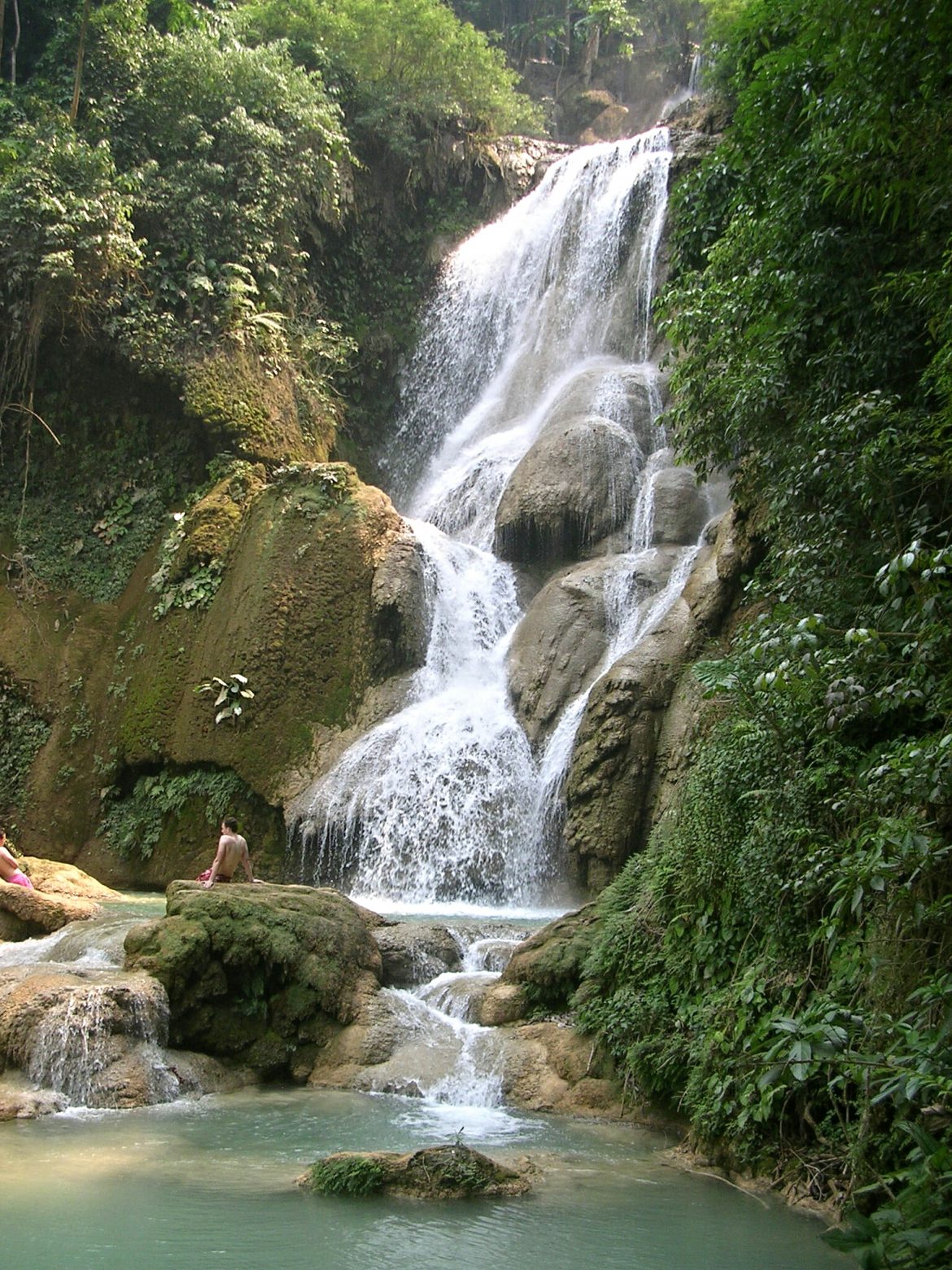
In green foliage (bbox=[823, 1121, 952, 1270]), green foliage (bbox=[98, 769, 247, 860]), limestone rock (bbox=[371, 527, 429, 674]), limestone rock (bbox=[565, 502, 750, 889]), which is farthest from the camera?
limestone rock (bbox=[371, 527, 429, 674])

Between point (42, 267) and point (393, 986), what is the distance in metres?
13.0

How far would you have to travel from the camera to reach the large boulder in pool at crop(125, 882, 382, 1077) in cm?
849

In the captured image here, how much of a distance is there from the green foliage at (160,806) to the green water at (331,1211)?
28.9ft

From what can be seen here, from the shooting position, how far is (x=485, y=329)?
80.0 feet

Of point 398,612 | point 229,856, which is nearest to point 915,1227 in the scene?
point 229,856

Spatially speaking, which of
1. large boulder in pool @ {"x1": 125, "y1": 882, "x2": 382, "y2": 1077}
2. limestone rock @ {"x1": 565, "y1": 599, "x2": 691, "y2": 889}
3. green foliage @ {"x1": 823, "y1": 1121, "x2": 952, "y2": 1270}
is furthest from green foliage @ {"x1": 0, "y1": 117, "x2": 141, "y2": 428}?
green foliage @ {"x1": 823, "y1": 1121, "x2": 952, "y2": 1270}

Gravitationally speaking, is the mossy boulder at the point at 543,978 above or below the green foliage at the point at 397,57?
below

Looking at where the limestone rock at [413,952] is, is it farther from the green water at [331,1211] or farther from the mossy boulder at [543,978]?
the green water at [331,1211]

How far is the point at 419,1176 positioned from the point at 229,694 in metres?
11.0

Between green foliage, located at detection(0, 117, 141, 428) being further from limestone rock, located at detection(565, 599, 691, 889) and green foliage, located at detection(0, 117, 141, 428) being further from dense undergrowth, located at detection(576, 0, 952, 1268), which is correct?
dense undergrowth, located at detection(576, 0, 952, 1268)

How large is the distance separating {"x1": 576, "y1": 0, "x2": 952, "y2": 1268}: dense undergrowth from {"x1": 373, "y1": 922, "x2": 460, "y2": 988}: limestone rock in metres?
1.78

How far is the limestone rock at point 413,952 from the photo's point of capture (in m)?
9.67

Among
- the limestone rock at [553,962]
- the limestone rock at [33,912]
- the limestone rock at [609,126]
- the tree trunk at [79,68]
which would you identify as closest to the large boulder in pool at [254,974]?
the limestone rock at [553,962]

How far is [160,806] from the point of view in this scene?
53.1 ft
